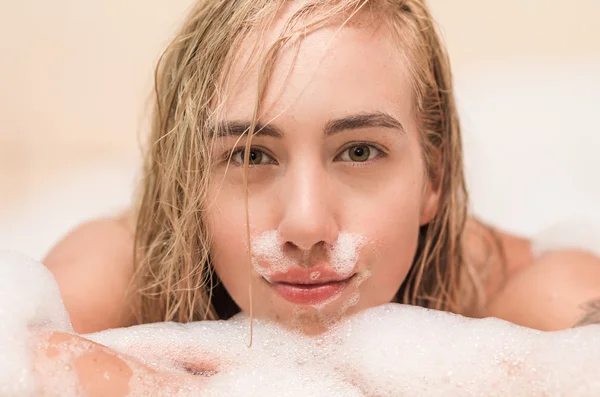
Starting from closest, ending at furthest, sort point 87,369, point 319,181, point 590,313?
point 87,369 → point 319,181 → point 590,313

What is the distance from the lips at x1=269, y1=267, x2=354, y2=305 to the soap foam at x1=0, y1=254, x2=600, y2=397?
0.06 metres

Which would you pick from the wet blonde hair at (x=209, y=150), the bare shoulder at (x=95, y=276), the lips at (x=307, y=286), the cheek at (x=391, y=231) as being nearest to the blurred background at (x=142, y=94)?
the bare shoulder at (x=95, y=276)

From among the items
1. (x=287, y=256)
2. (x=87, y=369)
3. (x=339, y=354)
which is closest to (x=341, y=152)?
(x=287, y=256)

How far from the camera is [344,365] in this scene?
34.5 inches

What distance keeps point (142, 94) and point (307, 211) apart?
42.3 inches

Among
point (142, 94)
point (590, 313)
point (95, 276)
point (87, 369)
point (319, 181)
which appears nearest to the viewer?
point (87, 369)

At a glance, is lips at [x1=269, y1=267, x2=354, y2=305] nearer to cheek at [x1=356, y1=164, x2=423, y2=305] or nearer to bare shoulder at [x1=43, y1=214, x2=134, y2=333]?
cheek at [x1=356, y1=164, x2=423, y2=305]

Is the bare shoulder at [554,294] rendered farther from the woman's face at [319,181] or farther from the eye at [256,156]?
the eye at [256,156]

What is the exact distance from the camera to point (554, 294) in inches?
40.4

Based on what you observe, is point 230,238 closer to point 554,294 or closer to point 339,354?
point 339,354

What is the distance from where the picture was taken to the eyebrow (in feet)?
2.71

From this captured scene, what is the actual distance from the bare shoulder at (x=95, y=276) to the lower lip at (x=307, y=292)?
281mm

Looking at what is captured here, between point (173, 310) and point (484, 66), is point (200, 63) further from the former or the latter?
point (484, 66)

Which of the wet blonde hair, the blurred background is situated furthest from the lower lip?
the blurred background
